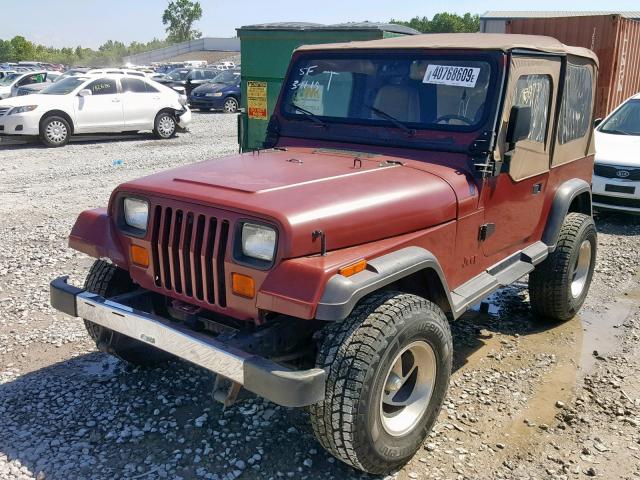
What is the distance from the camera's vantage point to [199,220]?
293cm

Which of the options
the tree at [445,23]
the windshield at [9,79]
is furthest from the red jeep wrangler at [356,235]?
the tree at [445,23]

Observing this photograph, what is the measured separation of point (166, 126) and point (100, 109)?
1.68 m

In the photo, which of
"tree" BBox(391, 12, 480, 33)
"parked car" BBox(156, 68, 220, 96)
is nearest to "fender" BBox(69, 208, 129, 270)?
"parked car" BBox(156, 68, 220, 96)

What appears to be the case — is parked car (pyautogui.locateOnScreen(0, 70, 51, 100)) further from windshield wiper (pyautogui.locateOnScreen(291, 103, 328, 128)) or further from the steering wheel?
the steering wheel

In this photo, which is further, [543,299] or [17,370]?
[543,299]

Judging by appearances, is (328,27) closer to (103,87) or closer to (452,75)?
(452,75)

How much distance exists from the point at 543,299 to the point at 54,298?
3.39 metres

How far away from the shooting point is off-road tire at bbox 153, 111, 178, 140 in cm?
1491

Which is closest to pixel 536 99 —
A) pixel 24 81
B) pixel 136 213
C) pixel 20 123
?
pixel 136 213

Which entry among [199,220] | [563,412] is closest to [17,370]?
[199,220]

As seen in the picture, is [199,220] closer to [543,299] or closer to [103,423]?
[103,423]

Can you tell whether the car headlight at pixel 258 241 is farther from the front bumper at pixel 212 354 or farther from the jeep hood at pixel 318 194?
the front bumper at pixel 212 354

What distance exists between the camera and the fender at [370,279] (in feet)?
8.42

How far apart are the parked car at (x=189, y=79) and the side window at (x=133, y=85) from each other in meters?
7.95
